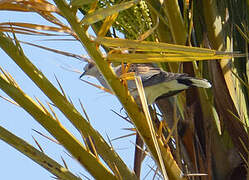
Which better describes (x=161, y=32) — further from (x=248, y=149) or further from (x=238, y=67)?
(x=248, y=149)

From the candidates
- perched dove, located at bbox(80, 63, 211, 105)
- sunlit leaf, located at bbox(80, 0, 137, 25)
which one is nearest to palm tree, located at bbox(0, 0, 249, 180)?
sunlit leaf, located at bbox(80, 0, 137, 25)

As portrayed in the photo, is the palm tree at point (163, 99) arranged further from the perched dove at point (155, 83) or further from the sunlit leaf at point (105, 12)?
the perched dove at point (155, 83)

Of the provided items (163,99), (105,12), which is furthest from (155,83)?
(105,12)

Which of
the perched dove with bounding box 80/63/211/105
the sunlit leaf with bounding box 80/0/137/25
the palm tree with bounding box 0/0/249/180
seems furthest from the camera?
the perched dove with bounding box 80/63/211/105

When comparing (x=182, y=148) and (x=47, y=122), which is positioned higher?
(x=47, y=122)

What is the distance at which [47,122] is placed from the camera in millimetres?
1929

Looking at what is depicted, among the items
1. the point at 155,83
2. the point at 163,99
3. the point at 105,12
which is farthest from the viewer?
the point at 155,83

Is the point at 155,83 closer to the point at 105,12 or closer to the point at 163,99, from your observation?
the point at 163,99

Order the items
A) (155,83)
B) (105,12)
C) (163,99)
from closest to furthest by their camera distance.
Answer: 1. (105,12)
2. (163,99)
3. (155,83)

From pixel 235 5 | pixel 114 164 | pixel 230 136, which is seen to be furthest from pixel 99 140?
pixel 235 5

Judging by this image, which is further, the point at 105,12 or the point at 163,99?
the point at 163,99

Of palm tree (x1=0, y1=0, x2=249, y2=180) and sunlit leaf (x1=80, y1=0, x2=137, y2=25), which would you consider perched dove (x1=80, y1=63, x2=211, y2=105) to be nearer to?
palm tree (x1=0, y1=0, x2=249, y2=180)

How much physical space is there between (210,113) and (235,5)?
0.61 meters

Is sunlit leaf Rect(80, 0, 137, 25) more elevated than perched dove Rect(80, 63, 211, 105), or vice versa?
sunlit leaf Rect(80, 0, 137, 25)
